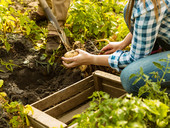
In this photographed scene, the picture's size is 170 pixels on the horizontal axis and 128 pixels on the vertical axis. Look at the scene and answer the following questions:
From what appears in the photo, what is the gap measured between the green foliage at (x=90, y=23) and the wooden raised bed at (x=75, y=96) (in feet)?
1.76

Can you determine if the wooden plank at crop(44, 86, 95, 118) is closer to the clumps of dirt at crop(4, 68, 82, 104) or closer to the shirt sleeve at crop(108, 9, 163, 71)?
the clumps of dirt at crop(4, 68, 82, 104)

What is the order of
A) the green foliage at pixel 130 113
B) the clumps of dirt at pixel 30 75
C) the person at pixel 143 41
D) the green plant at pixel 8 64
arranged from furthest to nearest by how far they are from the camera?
the green plant at pixel 8 64, the clumps of dirt at pixel 30 75, the person at pixel 143 41, the green foliage at pixel 130 113

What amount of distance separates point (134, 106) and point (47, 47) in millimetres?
1703

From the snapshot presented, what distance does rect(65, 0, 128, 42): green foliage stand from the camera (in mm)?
2506

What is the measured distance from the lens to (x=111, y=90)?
7.07 feet

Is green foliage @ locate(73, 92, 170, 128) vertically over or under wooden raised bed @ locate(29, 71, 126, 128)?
over

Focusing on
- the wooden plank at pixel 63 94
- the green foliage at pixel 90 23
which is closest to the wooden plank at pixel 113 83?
the wooden plank at pixel 63 94

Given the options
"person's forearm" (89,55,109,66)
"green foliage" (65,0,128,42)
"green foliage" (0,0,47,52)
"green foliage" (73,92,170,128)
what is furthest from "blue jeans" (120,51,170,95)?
"green foliage" (0,0,47,52)

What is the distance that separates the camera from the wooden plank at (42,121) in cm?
150

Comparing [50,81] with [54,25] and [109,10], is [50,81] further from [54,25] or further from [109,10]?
[109,10]

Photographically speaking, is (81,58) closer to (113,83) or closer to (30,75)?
(113,83)

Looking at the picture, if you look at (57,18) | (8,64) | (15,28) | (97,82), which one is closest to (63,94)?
(97,82)

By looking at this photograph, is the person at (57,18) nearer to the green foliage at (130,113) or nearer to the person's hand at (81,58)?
the person's hand at (81,58)

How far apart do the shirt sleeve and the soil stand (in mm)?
630
